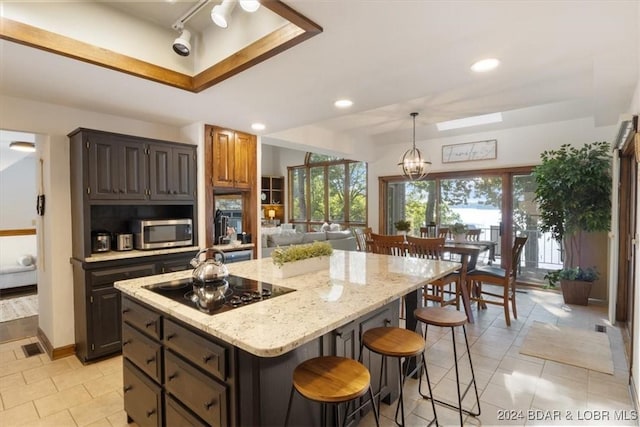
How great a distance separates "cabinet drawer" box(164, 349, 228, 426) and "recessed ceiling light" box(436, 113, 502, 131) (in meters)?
5.39

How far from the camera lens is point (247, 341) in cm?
120

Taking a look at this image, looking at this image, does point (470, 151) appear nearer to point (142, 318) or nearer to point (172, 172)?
point (172, 172)

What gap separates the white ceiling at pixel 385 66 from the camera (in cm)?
161

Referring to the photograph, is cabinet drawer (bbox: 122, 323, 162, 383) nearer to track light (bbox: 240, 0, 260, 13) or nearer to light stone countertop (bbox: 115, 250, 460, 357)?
light stone countertop (bbox: 115, 250, 460, 357)

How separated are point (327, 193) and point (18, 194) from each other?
254 inches

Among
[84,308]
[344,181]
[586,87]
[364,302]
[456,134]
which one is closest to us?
[364,302]

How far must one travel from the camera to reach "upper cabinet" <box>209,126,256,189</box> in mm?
3811

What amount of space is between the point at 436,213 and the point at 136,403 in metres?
5.75

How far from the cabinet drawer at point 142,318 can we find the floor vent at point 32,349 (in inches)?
76.4

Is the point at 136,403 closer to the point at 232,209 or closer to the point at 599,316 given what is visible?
the point at 232,209

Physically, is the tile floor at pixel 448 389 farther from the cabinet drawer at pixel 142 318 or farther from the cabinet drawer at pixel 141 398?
the cabinet drawer at pixel 142 318

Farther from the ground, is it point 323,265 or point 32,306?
point 323,265

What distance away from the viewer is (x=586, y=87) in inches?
139

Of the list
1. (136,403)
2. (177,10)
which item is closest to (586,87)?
(177,10)
